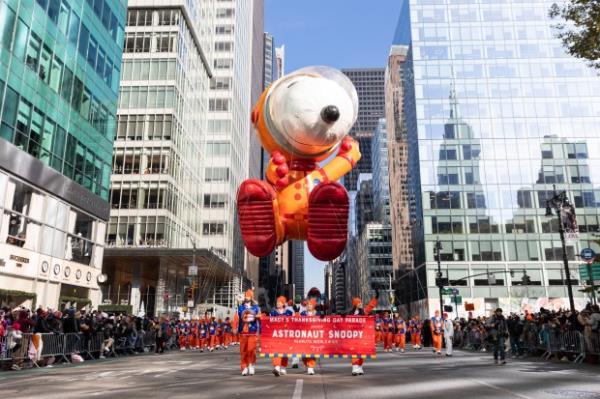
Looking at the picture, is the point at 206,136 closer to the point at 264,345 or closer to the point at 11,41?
the point at 11,41

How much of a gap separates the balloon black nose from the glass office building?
47.4 m

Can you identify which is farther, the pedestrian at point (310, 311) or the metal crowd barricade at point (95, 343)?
→ the metal crowd barricade at point (95, 343)

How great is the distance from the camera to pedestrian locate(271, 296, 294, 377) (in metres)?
10.6

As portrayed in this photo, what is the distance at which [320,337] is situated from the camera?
33.4ft

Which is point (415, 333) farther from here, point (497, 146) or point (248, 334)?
point (497, 146)

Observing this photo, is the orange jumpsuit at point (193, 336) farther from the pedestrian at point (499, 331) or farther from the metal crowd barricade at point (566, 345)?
the metal crowd barricade at point (566, 345)

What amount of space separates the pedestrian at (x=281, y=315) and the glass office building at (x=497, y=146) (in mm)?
45051

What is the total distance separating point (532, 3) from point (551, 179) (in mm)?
23162

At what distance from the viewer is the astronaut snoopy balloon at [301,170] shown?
962 centimetres

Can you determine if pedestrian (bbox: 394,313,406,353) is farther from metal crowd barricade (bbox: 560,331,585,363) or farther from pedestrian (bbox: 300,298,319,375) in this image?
pedestrian (bbox: 300,298,319,375)

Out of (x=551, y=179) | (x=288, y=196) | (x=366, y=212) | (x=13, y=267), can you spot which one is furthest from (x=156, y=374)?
(x=366, y=212)

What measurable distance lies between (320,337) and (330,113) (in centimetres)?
458

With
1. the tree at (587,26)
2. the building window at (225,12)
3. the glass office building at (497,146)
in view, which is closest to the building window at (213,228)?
the glass office building at (497,146)

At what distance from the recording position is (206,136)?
58.0 metres
